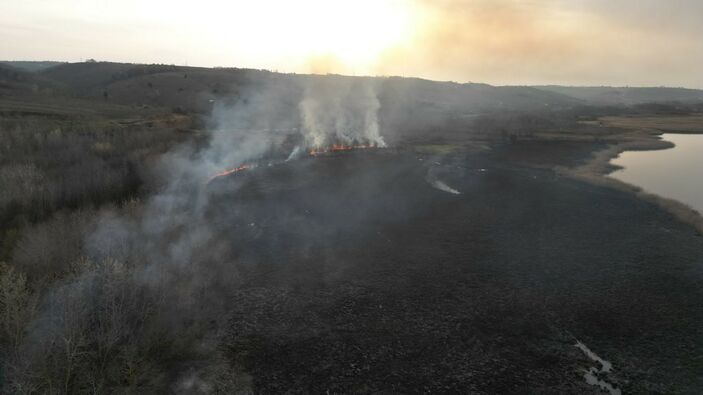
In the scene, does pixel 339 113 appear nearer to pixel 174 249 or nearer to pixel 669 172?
pixel 669 172

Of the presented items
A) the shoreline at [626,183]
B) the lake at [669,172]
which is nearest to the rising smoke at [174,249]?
the shoreline at [626,183]

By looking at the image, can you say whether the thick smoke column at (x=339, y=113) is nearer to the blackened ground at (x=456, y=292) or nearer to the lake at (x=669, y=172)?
the blackened ground at (x=456, y=292)

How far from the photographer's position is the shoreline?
41594mm

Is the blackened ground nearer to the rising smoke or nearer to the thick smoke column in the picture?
the rising smoke

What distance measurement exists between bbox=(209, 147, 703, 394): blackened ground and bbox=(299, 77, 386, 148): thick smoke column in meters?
39.6

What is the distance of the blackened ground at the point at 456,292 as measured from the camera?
18766mm

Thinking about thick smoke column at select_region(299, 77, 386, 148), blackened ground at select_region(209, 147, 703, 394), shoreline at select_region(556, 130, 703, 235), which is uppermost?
thick smoke column at select_region(299, 77, 386, 148)

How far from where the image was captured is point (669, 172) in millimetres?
65000

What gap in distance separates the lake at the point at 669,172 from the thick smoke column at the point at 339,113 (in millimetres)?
40516

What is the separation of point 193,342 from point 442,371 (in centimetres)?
1072

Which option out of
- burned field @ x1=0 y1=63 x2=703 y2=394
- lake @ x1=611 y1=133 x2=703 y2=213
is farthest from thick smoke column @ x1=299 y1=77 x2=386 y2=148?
lake @ x1=611 y1=133 x2=703 y2=213

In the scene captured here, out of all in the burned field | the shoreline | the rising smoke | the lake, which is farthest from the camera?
the lake

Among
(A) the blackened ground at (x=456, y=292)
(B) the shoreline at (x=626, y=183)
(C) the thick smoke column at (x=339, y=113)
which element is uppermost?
(C) the thick smoke column at (x=339, y=113)

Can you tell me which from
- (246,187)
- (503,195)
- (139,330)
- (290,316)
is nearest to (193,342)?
(139,330)
